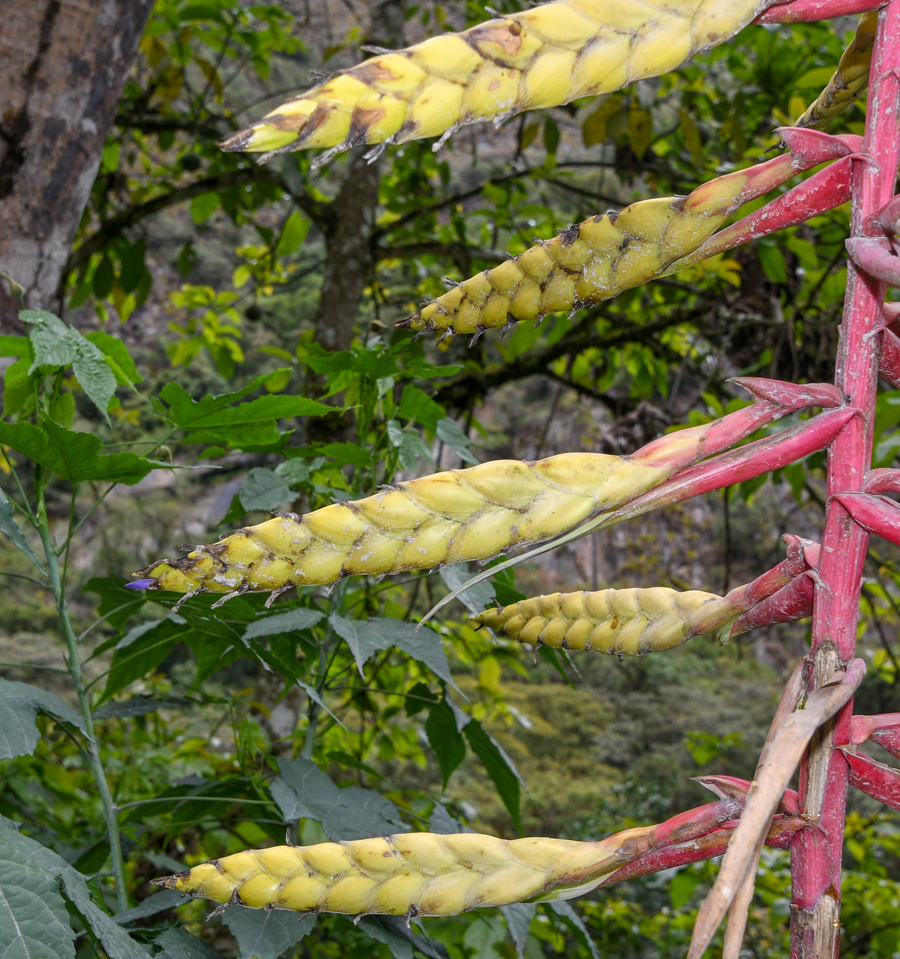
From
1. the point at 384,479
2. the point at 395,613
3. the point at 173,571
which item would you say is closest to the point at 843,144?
the point at 173,571

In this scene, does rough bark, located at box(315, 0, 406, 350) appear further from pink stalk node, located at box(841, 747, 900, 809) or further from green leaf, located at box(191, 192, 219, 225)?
pink stalk node, located at box(841, 747, 900, 809)

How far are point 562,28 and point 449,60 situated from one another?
0.04 meters

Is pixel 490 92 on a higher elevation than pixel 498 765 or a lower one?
higher

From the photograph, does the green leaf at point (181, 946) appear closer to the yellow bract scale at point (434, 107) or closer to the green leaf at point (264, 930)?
the green leaf at point (264, 930)

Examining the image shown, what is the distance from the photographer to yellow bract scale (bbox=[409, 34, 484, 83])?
28 centimetres

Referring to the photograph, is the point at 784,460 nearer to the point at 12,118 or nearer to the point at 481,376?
the point at 12,118

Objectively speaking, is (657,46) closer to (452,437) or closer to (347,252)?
(452,437)

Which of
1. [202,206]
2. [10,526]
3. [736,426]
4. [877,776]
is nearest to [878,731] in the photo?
[877,776]

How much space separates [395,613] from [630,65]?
1506mm

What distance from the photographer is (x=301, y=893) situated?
0.96ft

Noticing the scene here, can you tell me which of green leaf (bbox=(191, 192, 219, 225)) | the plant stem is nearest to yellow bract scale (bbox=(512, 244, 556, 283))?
the plant stem

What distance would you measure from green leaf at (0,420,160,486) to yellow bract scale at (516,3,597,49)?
1.30 feet

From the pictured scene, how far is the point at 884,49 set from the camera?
315mm

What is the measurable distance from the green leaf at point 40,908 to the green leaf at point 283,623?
0.62 feet
